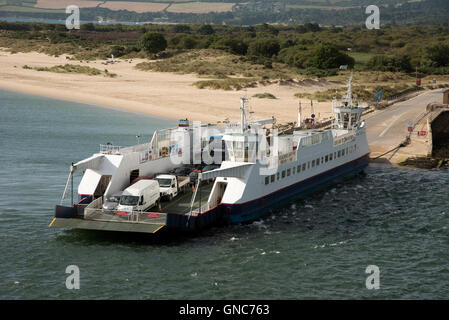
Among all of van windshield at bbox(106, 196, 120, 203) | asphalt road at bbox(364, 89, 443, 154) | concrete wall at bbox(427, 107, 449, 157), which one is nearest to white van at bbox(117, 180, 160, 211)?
van windshield at bbox(106, 196, 120, 203)

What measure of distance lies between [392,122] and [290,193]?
40623 millimetres

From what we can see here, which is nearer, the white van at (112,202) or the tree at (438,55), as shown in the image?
the white van at (112,202)

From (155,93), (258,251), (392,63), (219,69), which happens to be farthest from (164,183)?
(392,63)

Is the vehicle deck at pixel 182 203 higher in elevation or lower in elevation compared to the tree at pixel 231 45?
lower

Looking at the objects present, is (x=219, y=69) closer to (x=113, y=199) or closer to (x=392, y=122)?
(x=392, y=122)

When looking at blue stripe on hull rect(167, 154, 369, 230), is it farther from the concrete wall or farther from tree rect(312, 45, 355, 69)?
tree rect(312, 45, 355, 69)

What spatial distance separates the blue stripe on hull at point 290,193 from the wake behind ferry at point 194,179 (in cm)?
8

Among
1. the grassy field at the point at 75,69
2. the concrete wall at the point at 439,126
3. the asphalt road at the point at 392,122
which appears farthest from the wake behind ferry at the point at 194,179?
the grassy field at the point at 75,69

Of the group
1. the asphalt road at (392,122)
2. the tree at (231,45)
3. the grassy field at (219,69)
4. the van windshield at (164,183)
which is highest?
the tree at (231,45)

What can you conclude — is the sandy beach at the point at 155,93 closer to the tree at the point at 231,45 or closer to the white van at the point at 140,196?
the tree at the point at 231,45

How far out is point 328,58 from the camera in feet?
494

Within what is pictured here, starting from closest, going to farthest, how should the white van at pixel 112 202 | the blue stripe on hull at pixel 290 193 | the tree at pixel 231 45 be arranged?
1. the white van at pixel 112 202
2. the blue stripe on hull at pixel 290 193
3. the tree at pixel 231 45

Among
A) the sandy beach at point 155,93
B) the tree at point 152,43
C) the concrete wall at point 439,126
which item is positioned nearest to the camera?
the concrete wall at point 439,126

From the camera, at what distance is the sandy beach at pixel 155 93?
9331cm
